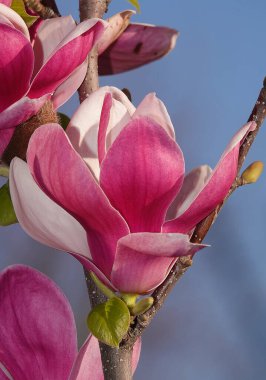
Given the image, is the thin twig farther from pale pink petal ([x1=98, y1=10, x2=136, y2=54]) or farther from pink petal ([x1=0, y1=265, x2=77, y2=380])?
pink petal ([x1=0, y1=265, x2=77, y2=380])

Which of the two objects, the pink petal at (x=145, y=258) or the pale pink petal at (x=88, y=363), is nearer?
the pink petal at (x=145, y=258)

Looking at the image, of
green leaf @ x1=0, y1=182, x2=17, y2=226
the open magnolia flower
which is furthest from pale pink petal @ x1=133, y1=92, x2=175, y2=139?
green leaf @ x1=0, y1=182, x2=17, y2=226

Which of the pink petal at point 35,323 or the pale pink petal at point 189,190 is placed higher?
the pale pink petal at point 189,190

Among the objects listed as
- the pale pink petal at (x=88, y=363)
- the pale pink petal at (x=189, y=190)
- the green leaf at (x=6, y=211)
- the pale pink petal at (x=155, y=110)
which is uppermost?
the pale pink petal at (x=155, y=110)

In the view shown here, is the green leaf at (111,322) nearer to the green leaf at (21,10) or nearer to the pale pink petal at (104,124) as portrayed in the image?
the pale pink petal at (104,124)

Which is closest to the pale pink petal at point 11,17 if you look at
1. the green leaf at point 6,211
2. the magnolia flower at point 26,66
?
the magnolia flower at point 26,66
